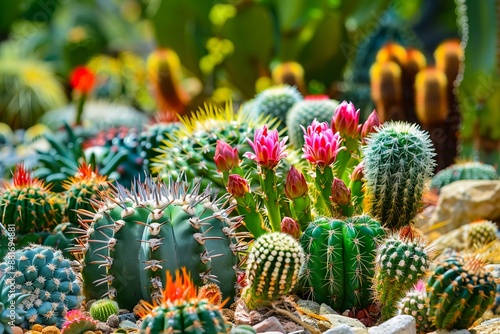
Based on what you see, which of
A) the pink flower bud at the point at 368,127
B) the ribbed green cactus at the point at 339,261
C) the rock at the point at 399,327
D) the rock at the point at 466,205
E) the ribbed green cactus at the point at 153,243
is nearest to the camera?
the rock at the point at 399,327

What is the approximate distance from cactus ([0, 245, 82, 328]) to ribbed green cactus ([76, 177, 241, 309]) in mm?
154

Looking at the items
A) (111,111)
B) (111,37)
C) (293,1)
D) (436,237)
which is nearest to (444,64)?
(293,1)

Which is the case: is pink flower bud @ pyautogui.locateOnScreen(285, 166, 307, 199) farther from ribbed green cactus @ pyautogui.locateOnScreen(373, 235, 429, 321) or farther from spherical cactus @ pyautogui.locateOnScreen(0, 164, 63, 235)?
spherical cactus @ pyautogui.locateOnScreen(0, 164, 63, 235)

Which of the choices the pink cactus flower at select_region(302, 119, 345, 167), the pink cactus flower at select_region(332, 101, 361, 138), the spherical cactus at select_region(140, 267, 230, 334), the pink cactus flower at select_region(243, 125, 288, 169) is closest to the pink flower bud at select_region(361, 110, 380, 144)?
the pink cactus flower at select_region(332, 101, 361, 138)

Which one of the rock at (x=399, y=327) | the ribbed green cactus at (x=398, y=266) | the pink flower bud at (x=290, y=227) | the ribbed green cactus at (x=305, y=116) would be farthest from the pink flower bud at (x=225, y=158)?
the ribbed green cactus at (x=305, y=116)

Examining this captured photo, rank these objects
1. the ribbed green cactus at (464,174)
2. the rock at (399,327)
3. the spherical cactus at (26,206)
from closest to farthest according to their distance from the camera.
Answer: the rock at (399,327), the spherical cactus at (26,206), the ribbed green cactus at (464,174)

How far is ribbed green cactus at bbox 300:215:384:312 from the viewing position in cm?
411

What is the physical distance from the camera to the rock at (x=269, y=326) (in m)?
3.61

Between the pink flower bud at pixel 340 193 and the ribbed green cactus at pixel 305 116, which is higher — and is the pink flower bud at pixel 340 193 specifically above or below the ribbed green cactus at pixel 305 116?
below

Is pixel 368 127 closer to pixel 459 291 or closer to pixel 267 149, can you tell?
pixel 267 149

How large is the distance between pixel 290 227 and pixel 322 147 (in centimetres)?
42

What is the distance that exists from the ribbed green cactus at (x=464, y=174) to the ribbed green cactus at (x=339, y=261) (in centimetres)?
299

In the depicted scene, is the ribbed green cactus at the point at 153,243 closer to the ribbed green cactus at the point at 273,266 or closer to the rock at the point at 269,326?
the ribbed green cactus at the point at 273,266

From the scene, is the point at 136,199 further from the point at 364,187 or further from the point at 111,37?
the point at 111,37
